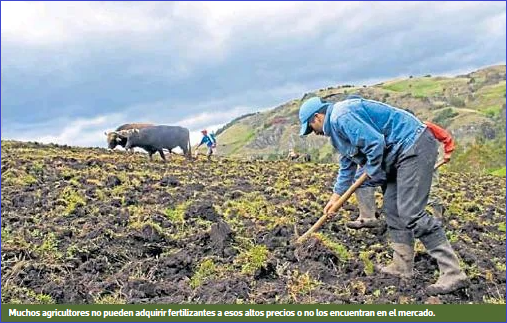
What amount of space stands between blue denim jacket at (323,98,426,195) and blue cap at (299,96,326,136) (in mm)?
98

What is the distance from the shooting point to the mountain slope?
73188mm

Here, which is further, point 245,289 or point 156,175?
point 156,175

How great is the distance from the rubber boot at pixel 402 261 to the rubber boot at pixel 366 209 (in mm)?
1688

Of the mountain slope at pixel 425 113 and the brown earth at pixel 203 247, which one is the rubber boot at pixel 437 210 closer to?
the brown earth at pixel 203 247

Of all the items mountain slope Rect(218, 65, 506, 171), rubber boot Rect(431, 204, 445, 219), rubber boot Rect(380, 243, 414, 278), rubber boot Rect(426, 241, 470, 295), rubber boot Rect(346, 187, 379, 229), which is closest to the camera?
rubber boot Rect(426, 241, 470, 295)

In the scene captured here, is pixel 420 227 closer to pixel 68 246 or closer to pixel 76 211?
pixel 68 246

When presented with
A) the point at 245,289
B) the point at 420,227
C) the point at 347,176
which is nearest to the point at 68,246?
the point at 245,289

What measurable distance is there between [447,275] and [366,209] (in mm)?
2350

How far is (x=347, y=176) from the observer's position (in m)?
6.29

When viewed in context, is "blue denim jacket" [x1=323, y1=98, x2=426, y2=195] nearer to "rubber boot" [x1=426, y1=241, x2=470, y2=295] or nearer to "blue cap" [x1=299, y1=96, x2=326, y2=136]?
"blue cap" [x1=299, y1=96, x2=326, y2=136]

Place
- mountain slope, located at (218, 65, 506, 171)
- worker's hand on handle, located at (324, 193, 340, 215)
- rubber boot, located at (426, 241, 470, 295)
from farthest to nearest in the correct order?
mountain slope, located at (218, 65, 506, 171) → worker's hand on handle, located at (324, 193, 340, 215) → rubber boot, located at (426, 241, 470, 295)

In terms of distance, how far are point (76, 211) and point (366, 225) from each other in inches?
129

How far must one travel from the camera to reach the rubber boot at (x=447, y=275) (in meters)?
5.35

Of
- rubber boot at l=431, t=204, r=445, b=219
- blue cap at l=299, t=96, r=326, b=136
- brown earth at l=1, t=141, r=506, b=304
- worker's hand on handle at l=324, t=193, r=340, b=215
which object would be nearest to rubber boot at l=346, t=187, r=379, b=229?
brown earth at l=1, t=141, r=506, b=304
